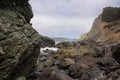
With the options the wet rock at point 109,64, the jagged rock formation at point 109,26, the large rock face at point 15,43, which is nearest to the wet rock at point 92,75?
the wet rock at point 109,64

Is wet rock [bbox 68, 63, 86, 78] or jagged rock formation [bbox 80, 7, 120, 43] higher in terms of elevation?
jagged rock formation [bbox 80, 7, 120, 43]

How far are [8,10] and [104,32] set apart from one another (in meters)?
64.5

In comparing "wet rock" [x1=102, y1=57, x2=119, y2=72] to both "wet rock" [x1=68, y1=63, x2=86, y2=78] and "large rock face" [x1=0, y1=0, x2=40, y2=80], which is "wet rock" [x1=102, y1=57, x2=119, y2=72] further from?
"large rock face" [x1=0, y1=0, x2=40, y2=80]

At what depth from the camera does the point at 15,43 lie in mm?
15469

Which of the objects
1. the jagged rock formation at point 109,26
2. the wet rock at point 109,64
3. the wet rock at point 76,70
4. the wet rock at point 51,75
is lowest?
the wet rock at point 51,75

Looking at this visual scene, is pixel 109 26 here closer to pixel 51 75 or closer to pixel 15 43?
pixel 51 75

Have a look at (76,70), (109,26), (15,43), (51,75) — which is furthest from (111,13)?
(15,43)

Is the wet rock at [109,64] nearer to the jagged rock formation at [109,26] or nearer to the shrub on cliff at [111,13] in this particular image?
the jagged rock formation at [109,26]

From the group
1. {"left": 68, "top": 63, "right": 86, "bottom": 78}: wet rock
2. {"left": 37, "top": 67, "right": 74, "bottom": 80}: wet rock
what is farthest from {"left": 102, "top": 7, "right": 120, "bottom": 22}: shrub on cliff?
{"left": 37, "top": 67, "right": 74, "bottom": 80}: wet rock

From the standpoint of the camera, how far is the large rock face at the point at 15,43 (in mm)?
14914

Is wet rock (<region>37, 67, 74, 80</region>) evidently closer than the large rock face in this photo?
No

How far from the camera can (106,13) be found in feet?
277

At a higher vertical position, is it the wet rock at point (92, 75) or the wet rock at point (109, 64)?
the wet rock at point (109, 64)

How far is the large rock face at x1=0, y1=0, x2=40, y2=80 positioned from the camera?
1491cm
